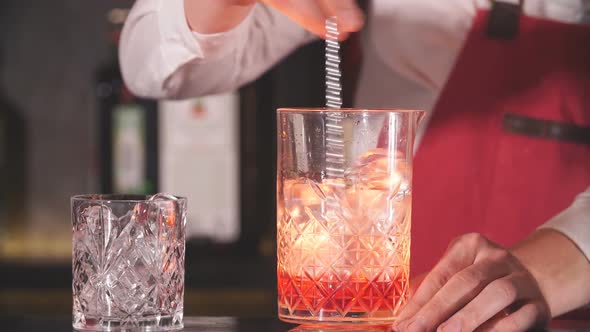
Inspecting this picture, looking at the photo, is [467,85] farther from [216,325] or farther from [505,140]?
[216,325]

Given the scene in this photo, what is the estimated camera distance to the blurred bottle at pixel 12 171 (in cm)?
314

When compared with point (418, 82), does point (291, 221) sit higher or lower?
A: lower

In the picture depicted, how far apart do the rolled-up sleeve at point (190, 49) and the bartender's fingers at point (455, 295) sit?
0.64 m

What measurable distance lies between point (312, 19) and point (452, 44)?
737mm

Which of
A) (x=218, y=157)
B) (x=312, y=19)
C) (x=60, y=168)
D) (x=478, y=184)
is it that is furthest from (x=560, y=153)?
(x=60, y=168)

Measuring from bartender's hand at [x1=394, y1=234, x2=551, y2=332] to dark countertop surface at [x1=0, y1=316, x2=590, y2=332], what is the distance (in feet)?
0.13

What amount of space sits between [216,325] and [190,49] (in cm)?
58

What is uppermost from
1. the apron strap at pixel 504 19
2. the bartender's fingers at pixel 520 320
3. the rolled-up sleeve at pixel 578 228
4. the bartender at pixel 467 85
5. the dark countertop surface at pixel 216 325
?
the apron strap at pixel 504 19

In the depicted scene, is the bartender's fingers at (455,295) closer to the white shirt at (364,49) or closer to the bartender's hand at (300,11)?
the bartender's hand at (300,11)

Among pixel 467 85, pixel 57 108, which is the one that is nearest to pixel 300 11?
pixel 467 85

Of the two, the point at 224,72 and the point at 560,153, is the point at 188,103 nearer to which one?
the point at 224,72

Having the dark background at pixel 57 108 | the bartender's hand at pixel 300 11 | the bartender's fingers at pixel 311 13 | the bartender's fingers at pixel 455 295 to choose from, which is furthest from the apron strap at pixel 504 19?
the dark background at pixel 57 108

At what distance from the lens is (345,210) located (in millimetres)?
883

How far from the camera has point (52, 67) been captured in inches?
127
